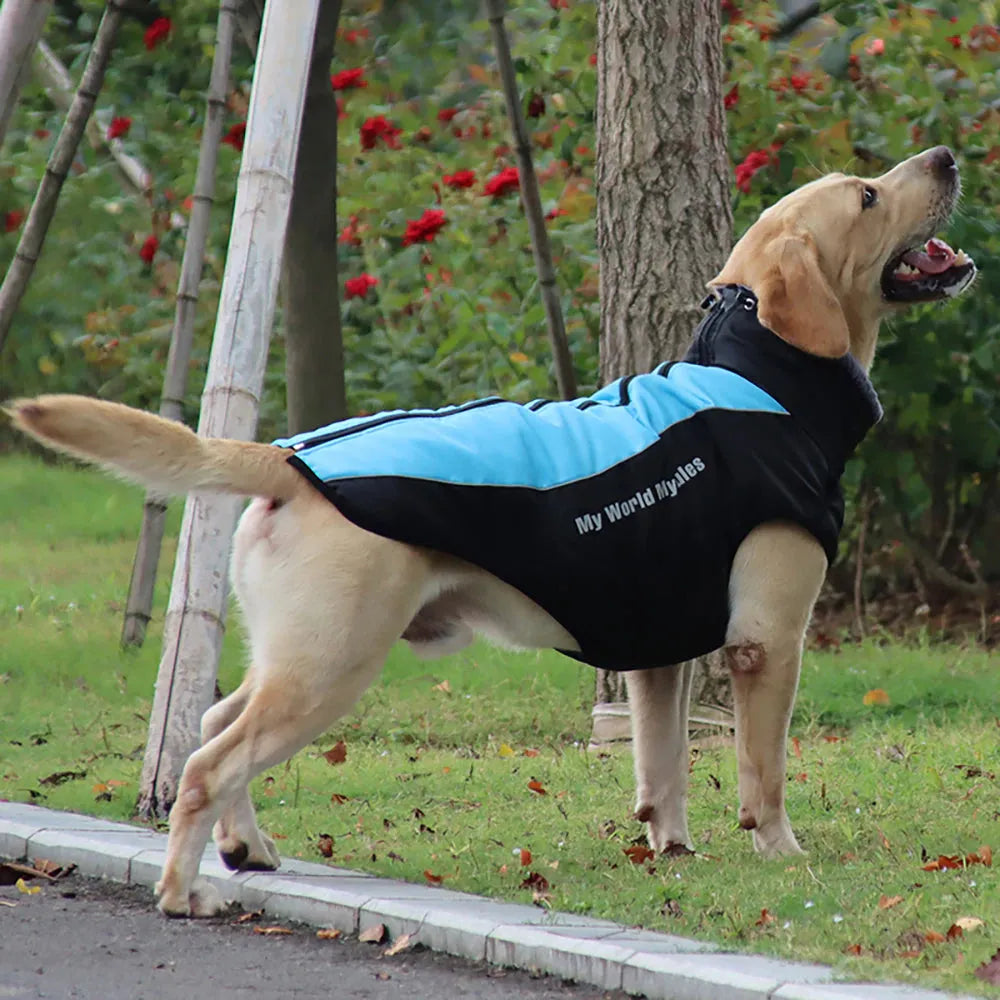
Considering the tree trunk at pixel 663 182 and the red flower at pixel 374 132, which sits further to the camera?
the red flower at pixel 374 132

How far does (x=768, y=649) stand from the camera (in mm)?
4801

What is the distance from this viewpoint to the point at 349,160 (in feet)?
38.9

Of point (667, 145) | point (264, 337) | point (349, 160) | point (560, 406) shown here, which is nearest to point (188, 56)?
point (349, 160)

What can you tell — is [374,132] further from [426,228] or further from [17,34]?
[17,34]

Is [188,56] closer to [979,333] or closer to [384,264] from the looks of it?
[384,264]

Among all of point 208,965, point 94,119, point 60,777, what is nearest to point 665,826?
point 208,965

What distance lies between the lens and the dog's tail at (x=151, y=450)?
4.11 meters

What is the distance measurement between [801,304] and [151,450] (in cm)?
184

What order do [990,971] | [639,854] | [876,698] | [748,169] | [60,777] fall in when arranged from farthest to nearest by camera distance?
1. [748,169]
2. [876,698]
3. [60,777]
4. [639,854]
5. [990,971]

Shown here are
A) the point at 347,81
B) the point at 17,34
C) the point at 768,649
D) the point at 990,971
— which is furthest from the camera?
the point at 347,81

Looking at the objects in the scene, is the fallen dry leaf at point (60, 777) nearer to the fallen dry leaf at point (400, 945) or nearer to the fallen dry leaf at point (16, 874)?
the fallen dry leaf at point (16, 874)

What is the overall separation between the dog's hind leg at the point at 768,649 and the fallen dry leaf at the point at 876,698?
3.05 meters

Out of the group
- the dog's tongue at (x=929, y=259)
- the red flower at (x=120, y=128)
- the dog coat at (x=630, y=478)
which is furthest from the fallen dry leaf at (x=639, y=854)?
the red flower at (x=120, y=128)

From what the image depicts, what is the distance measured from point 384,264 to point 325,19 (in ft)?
8.35
